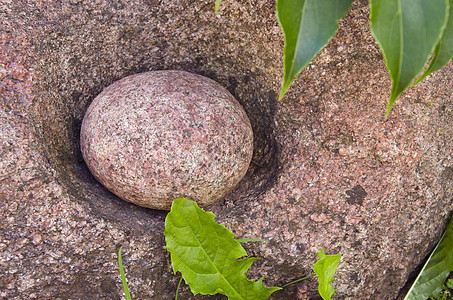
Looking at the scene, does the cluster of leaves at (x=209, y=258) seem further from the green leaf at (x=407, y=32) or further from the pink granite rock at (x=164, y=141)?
the green leaf at (x=407, y=32)

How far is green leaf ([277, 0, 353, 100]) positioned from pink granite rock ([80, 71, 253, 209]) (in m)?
0.66

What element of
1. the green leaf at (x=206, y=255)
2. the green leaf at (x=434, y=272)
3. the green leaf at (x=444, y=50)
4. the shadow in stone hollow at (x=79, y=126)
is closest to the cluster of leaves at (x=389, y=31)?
the green leaf at (x=444, y=50)

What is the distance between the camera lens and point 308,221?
144 cm

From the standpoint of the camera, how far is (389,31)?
2.43 feet

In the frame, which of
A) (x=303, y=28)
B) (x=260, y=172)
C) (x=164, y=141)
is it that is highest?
(x=303, y=28)

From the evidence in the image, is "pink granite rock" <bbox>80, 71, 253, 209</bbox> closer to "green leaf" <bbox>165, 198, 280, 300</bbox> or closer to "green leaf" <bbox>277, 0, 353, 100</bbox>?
"green leaf" <bbox>165, 198, 280, 300</bbox>

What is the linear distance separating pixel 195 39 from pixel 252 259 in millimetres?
921

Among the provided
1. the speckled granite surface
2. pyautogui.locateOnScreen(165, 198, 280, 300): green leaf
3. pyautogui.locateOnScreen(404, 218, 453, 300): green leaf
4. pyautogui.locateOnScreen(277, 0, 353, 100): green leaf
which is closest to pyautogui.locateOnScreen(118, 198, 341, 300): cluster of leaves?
pyautogui.locateOnScreen(165, 198, 280, 300): green leaf

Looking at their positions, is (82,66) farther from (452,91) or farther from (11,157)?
(452,91)

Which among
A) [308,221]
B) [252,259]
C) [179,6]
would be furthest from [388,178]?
[179,6]

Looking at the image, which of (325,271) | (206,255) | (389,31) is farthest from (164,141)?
(389,31)

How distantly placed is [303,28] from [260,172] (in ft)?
3.15

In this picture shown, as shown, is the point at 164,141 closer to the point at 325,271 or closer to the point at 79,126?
the point at 79,126

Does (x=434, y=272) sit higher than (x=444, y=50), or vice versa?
(x=444, y=50)
